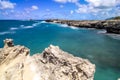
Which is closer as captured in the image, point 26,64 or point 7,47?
point 26,64

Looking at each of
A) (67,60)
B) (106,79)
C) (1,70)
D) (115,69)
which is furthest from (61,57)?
(115,69)

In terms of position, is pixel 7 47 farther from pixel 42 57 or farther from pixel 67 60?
pixel 67 60

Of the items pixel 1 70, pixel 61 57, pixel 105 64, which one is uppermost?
pixel 61 57

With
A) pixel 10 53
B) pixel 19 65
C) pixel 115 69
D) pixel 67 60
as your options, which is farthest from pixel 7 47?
pixel 115 69

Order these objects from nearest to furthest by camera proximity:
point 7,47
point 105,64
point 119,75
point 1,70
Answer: point 1,70
point 7,47
point 119,75
point 105,64

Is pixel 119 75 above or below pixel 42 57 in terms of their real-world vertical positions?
below

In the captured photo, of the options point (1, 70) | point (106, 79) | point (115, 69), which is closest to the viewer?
point (1, 70)
